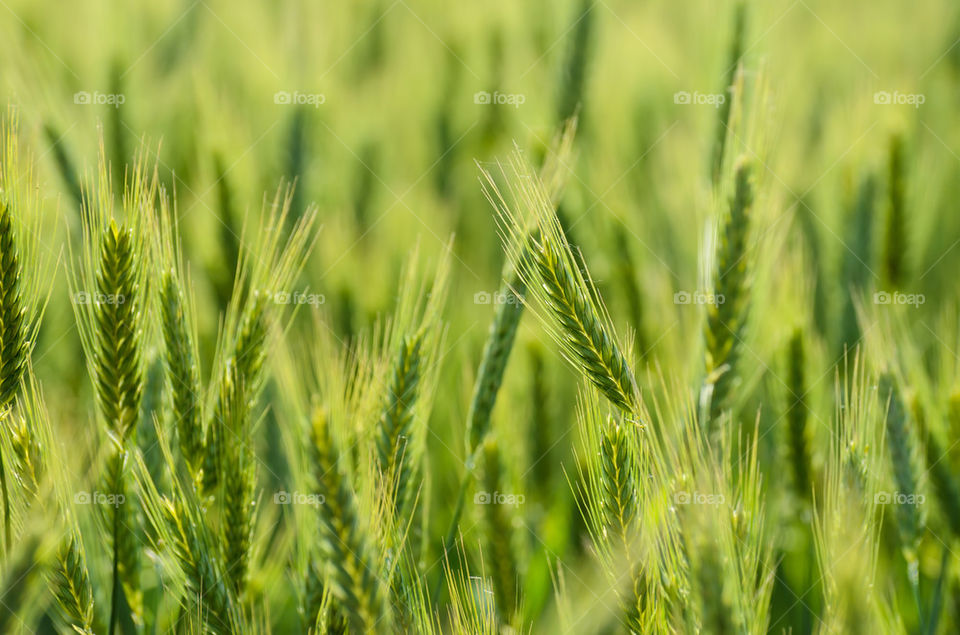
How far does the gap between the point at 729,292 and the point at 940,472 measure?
1.34 ft

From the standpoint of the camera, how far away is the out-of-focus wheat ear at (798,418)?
105 centimetres

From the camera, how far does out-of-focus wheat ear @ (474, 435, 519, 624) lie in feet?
3.22

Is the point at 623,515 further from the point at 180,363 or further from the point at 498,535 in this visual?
the point at 180,363

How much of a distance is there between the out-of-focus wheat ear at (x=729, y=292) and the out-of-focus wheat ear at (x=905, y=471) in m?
0.19

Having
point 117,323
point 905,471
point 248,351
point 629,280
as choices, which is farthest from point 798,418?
point 117,323

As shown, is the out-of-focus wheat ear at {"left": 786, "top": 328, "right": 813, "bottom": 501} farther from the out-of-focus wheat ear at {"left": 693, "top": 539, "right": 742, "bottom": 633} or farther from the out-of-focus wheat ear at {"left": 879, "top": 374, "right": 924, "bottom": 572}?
the out-of-focus wheat ear at {"left": 693, "top": 539, "right": 742, "bottom": 633}

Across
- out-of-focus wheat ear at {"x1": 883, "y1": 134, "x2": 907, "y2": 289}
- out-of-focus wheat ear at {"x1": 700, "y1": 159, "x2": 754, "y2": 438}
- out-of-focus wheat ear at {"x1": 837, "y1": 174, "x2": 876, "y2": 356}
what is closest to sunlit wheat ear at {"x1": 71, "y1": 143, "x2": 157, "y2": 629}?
out-of-focus wheat ear at {"x1": 700, "y1": 159, "x2": 754, "y2": 438}

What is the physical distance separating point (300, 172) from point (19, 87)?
504mm

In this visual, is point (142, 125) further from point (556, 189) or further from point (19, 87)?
point (556, 189)

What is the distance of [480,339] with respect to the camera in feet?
4.57

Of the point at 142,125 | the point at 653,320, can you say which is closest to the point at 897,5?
the point at 653,320

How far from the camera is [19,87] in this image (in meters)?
1.29

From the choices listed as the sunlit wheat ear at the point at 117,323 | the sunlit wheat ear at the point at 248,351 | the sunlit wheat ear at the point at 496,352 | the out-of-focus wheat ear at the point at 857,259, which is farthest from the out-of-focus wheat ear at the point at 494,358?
the out-of-focus wheat ear at the point at 857,259

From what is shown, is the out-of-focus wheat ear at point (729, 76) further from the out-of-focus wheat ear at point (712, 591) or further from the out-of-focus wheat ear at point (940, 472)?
the out-of-focus wheat ear at point (712, 591)
